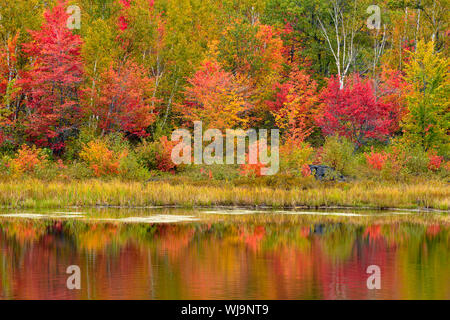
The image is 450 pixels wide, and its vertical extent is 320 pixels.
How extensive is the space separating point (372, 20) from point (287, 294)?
45005 mm

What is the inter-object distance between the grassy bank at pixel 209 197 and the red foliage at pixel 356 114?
1464 cm

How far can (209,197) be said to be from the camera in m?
31.6

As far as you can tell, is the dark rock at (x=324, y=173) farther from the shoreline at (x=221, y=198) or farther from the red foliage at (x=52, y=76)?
the red foliage at (x=52, y=76)

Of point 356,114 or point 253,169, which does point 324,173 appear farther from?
point 356,114

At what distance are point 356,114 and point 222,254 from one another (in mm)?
30197

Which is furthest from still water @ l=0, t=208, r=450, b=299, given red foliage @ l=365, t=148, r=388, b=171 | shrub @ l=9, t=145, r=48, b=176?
red foliage @ l=365, t=148, r=388, b=171

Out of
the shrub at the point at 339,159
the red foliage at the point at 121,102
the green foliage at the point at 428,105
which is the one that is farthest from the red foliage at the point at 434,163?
the red foliage at the point at 121,102

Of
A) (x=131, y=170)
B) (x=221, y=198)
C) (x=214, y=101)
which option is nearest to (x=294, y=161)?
(x=221, y=198)

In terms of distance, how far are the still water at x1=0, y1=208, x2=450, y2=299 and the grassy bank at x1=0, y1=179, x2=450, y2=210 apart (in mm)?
2231

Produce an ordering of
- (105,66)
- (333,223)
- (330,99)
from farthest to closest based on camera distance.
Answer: (330,99) < (105,66) < (333,223)

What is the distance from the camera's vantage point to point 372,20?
181 feet

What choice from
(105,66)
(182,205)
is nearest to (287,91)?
(105,66)
